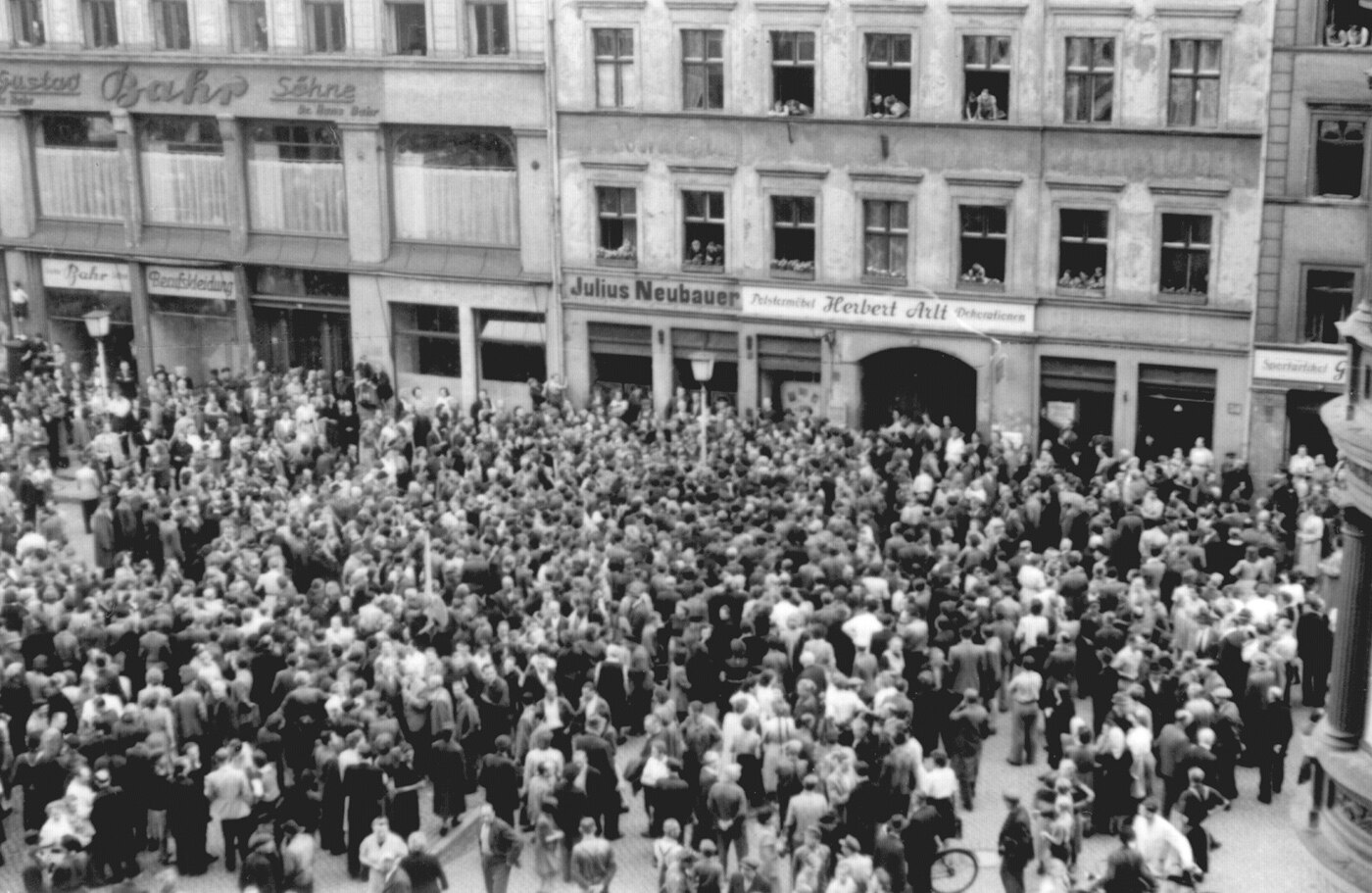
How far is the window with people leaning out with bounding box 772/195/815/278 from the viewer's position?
38375 mm

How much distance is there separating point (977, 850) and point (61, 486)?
76.0ft

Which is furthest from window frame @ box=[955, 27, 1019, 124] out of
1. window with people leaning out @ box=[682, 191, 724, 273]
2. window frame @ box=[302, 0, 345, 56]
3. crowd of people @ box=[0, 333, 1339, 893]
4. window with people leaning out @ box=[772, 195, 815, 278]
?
window frame @ box=[302, 0, 345, 56]

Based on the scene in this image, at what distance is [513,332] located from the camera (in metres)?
41.7

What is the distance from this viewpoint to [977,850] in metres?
21.2

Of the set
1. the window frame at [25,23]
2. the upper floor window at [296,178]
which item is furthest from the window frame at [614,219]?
the window frame at [25,23]

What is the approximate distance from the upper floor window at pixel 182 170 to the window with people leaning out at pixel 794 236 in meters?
14.3

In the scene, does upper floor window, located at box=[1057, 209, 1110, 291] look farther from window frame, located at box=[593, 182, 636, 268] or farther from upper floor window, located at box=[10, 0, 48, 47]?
upper floor window, located at box=[10, 0, 48, 47]

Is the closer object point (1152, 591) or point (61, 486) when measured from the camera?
point (1152, 591)

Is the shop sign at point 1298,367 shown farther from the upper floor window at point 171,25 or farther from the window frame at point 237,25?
the upper floor window at point 171,25

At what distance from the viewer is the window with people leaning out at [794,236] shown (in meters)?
38.4

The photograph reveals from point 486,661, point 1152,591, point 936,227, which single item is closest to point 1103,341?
point 936,227

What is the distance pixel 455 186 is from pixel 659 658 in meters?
19.9

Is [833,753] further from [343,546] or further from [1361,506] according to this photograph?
[343,546]

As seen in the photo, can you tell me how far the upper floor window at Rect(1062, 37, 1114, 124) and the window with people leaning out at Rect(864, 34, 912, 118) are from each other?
3.25 m
